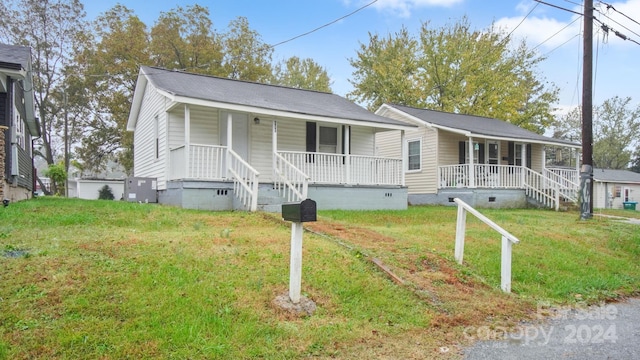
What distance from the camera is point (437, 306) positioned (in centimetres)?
470

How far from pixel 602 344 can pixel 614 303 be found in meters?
2.09

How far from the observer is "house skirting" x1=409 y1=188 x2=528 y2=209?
1716 centimetres

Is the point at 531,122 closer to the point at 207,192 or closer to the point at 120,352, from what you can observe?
the point at 207,192

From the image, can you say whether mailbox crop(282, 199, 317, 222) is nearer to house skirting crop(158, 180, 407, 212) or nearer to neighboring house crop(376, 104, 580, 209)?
house skirting crop(158, 180, 407, 212)

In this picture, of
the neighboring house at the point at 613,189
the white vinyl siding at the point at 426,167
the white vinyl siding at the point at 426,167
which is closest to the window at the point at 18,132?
the white vinyl siding at the point at 426,167

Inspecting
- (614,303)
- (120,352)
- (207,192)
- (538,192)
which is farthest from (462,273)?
(538,192)

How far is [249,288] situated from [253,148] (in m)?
9.41

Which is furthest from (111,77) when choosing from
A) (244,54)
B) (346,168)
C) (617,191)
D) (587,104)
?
(617,191)

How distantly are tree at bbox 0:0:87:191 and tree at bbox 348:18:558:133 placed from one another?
20994 mm

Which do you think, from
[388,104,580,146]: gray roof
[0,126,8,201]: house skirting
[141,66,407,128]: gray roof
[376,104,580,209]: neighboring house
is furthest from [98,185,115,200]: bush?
[388,104,580,146]: gray roof

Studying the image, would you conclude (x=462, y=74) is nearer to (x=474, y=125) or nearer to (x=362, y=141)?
(x=474, y=125)

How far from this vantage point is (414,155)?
1972cm

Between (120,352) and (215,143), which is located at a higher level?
(215,143)

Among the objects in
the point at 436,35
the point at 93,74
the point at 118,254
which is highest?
the point at 436,35
